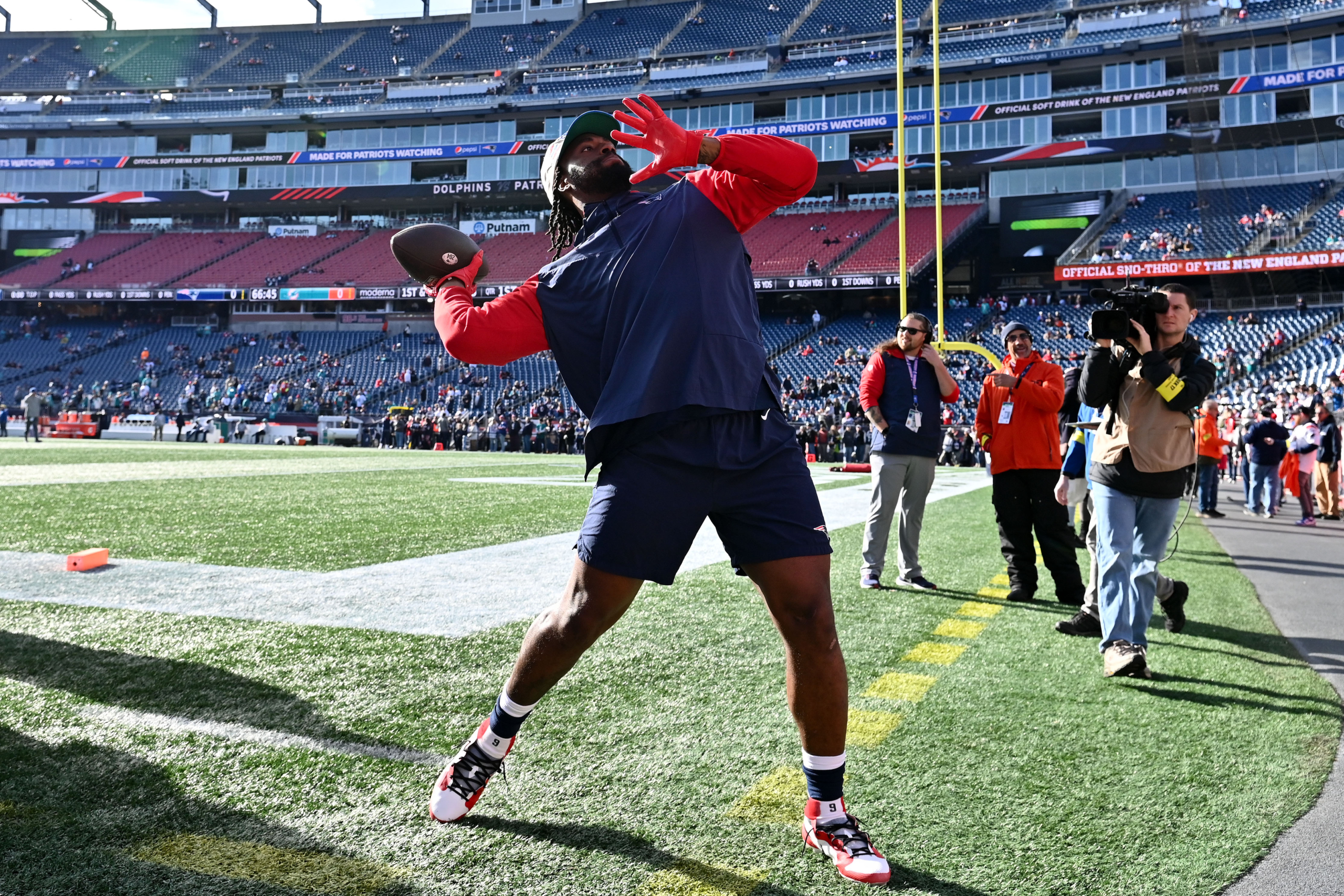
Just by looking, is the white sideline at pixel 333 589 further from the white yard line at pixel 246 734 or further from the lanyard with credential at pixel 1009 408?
the lanyard with credential at pixel 1009 408

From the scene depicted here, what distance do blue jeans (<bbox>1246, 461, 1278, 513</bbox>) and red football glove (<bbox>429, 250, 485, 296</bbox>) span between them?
46.7ft

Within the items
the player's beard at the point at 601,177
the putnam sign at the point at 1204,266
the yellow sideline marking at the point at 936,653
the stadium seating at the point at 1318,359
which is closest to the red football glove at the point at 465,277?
the player's beard at the point at 601,177

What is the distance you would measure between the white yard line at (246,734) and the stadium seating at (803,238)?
3883 centimetres

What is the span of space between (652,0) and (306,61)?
21214 mm

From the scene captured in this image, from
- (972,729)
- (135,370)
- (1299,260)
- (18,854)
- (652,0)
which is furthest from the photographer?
(652,0)

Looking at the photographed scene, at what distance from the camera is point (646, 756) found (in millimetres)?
2752

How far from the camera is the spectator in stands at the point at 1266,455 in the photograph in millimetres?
13055

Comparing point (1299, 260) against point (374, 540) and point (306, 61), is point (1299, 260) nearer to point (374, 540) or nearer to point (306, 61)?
point (374, 540)

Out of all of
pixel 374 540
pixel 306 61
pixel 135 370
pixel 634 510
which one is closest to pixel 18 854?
pixel 634 510

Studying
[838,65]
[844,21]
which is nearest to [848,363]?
[838,65]

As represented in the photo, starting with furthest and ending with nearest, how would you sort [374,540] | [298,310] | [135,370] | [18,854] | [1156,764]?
[298,310]
[135,370]
[374,540]
[1156,764]
[18,854]

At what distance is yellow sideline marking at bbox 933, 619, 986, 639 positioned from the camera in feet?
15.1

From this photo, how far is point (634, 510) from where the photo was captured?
7.44 feet

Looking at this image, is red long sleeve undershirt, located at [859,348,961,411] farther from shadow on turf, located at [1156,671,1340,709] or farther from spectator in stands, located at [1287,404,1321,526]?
spectator in stands, located at [1287,404,1321,526]
